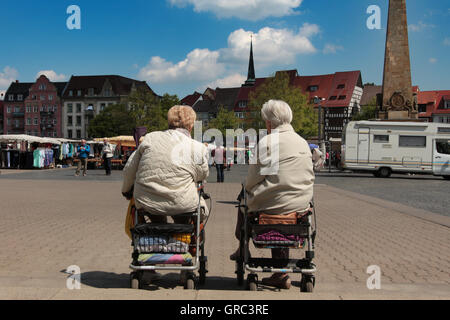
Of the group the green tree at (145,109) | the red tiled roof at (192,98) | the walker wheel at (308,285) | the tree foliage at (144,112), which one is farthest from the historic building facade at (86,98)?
the walker wheel at (308,285)

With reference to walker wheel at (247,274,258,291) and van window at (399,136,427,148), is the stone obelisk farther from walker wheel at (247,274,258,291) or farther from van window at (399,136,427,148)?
walker wheel at (247,274,258,291)

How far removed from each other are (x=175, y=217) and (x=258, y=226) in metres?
0.75

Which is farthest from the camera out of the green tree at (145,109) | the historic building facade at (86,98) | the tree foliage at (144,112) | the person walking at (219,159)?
the historic building facade at (86,98)

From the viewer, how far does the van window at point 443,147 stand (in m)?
28.0

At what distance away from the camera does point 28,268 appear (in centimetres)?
533

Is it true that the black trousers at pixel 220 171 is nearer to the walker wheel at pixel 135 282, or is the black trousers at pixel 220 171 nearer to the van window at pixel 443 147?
the van window at pixel 443 147

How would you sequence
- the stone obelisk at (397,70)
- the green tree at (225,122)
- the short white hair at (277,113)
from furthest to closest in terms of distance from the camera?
the green tree at (225,122)
the stone obelisk at (397,70)
the short white hair at (277,113)

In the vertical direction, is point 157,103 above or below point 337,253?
above

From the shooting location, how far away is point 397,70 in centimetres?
3225

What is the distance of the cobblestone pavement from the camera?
4.16 metres

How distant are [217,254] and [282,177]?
220 cm

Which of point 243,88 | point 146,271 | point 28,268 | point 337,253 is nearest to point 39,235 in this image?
point 28,268

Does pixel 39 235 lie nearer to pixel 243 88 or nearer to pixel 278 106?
pixel 278 106
